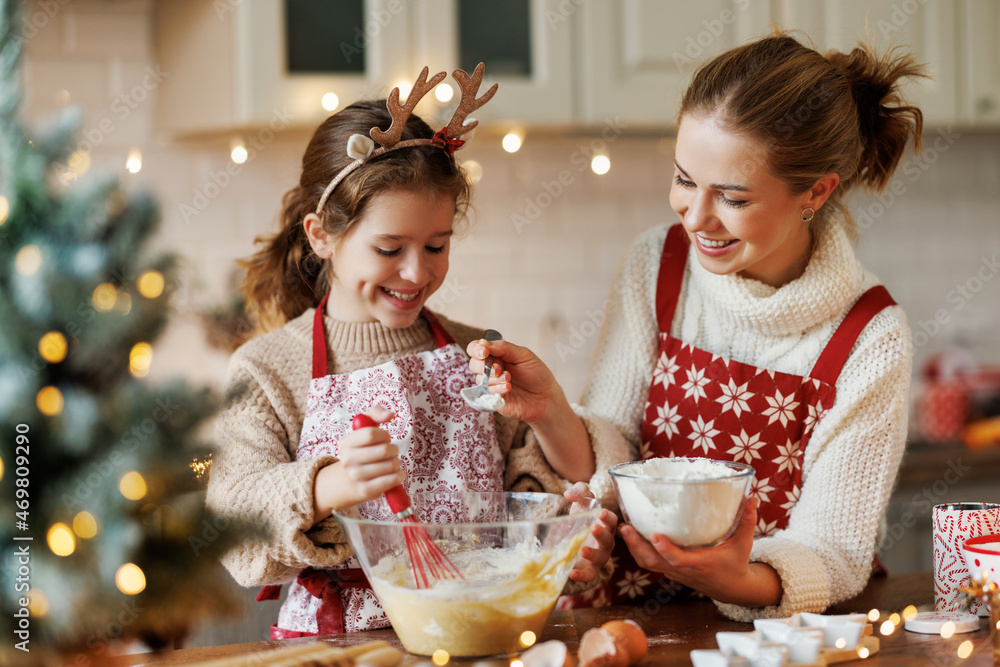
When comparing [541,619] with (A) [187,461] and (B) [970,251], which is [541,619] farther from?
(B) [970,251]

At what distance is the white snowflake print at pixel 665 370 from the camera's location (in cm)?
143

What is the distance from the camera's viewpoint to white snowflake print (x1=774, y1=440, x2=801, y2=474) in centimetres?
136

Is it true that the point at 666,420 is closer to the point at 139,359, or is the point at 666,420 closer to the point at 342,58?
the point at 139,359

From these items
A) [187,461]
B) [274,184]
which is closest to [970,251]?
[274,184]

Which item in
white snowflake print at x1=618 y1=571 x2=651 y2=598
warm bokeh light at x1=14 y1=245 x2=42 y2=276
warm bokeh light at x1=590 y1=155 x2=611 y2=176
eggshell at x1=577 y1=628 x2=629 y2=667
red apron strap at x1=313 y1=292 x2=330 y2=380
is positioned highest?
warm bokeh light at x1=590 y1=155 x2=611 y2=176

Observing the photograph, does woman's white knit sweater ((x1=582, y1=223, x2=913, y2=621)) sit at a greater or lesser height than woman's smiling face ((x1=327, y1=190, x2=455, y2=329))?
lesser

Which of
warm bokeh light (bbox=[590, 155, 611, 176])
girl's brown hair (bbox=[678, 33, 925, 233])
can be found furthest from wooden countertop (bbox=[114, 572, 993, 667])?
warm bokeh light (bbox=[590, 155, 611, 176])

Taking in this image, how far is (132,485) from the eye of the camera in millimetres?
690

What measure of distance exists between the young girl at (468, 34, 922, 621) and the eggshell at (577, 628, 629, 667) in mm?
249

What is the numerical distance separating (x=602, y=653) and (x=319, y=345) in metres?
0.63

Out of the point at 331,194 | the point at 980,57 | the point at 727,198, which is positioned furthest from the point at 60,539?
the point at 980,57

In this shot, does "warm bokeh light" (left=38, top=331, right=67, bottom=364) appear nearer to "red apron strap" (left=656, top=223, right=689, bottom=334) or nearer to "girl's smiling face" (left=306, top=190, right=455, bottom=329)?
"girl's smiling face" (left=306, top=190, right=455, bottom=329)

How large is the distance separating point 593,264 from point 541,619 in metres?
1.95

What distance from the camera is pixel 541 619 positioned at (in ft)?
3.21
